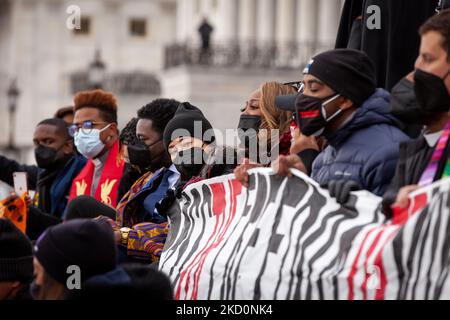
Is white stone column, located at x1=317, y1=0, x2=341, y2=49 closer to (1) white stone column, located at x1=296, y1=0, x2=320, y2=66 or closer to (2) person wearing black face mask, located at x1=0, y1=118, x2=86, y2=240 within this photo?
(1) white stone column, located at x1=296, y1=0, x2=320, y2=66

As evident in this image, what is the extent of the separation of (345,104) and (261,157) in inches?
64.0

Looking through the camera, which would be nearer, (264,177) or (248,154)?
(264,177)

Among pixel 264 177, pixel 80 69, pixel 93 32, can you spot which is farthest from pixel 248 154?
pixel 93 32

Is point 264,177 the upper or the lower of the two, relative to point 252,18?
upper

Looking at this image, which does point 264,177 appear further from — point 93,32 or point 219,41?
point 93,32

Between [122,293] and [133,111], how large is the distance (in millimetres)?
57231

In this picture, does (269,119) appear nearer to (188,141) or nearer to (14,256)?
Result: (188,141)

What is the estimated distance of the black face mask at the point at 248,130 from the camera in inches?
408

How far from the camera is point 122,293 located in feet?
24.3

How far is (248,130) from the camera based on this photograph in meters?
10.5

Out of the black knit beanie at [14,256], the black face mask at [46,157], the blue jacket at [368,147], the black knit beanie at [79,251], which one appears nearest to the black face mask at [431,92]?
the blue jacket at [368,147]

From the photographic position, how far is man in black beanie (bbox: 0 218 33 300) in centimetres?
829

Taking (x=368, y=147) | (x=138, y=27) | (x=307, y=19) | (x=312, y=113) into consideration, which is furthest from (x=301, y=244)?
(x=138, y=27)

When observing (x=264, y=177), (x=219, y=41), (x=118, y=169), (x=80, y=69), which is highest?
(x=264, y=177)
